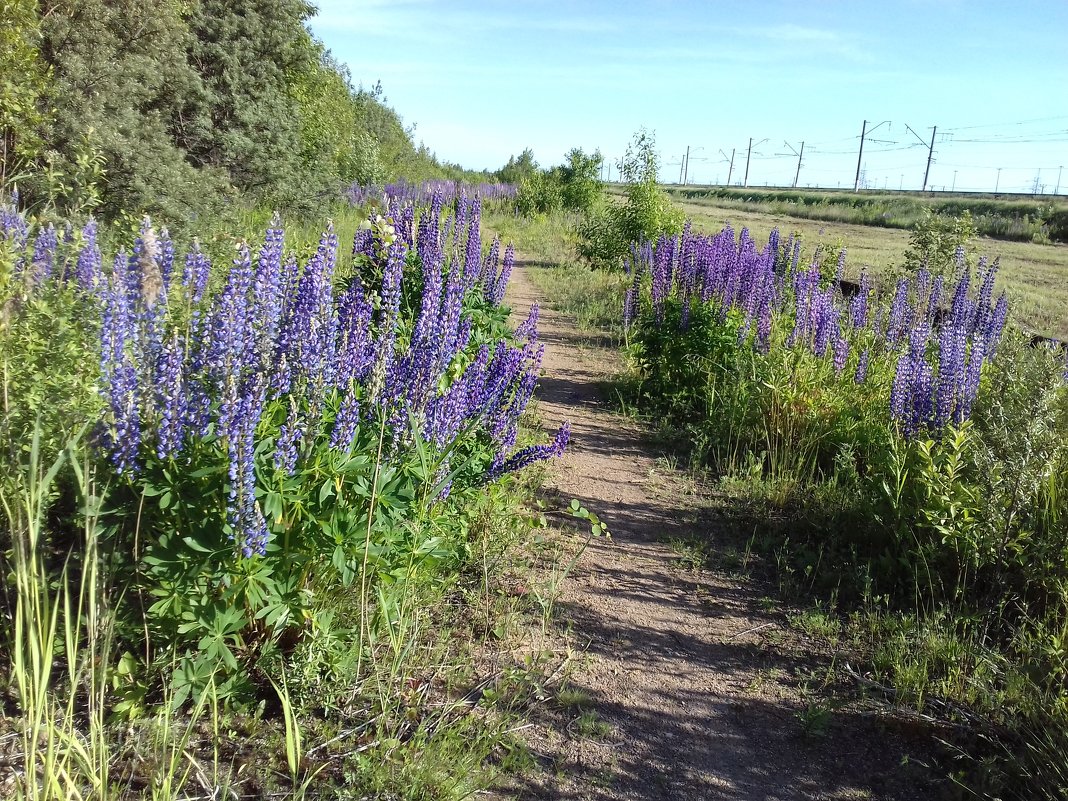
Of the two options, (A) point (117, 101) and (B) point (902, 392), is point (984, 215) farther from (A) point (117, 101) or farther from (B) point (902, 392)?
(A) point (117, 101)

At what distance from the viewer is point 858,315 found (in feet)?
23.7

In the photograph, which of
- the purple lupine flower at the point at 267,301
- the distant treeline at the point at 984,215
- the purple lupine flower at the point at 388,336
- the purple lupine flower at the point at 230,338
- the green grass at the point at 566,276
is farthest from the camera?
the distant treeline at the point at 984,215

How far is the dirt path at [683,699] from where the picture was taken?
2914 mm

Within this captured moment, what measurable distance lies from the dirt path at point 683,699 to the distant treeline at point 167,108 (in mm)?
4441

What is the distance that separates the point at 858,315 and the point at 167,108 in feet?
37.7

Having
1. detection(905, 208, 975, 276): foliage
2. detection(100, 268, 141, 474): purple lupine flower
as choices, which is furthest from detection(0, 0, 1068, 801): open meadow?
detection(905, 208, 975, 276): foliage

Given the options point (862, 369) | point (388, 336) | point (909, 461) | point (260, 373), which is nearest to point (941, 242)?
point (862, 369)

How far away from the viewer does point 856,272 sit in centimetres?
1530

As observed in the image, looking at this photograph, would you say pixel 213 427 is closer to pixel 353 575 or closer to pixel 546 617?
pixel 353 575

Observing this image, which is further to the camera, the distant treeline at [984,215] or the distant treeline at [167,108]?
the distant treeline at [984,215]

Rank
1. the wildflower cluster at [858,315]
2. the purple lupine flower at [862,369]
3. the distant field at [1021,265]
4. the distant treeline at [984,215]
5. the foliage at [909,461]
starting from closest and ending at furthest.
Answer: the foliage at [909,461] → the wildflower cluster at [858,315] → the purple lupine flower at [862,369] → the distant field at [1021,265] → the distant treeline at [984,215]

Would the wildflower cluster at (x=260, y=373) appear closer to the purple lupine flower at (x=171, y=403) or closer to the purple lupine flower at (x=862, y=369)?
the purple lupine flower at (x=171, y=403)

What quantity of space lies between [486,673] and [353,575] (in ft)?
3.18

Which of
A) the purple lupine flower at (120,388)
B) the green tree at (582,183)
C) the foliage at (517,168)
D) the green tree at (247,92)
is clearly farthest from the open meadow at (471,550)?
the foliage at (517,168)
